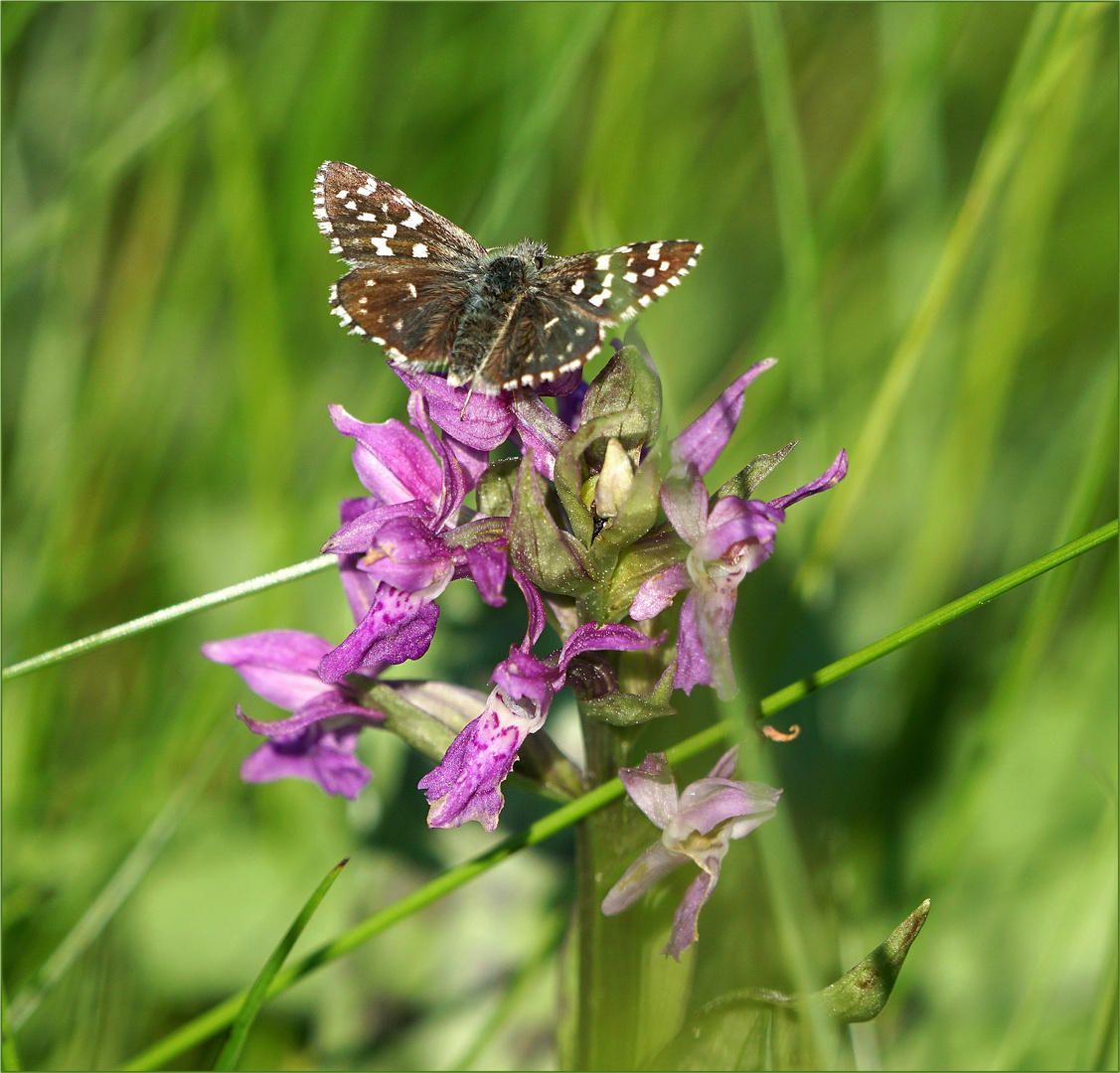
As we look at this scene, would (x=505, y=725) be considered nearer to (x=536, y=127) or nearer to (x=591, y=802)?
(x=591, y=802)

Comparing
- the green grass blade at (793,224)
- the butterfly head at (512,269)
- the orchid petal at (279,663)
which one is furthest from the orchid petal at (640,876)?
the green grass blade at (793,224)

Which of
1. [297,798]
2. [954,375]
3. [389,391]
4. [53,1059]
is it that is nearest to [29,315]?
[389,391]

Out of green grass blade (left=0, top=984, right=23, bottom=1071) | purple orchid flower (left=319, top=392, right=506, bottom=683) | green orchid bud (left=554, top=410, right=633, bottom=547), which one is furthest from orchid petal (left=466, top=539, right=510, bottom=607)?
green grass blade (left=0, top=984, right=23, bottom=1071)

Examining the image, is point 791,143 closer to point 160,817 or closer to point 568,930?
point 568,930

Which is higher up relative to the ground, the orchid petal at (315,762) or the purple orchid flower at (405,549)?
the purple orchid flower at (405,549)

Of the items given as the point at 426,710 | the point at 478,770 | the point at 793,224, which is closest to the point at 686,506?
Result: the point at 478,770

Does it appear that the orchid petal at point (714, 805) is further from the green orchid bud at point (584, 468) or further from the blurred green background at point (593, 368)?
the green orchid bud at point (584, 468)
